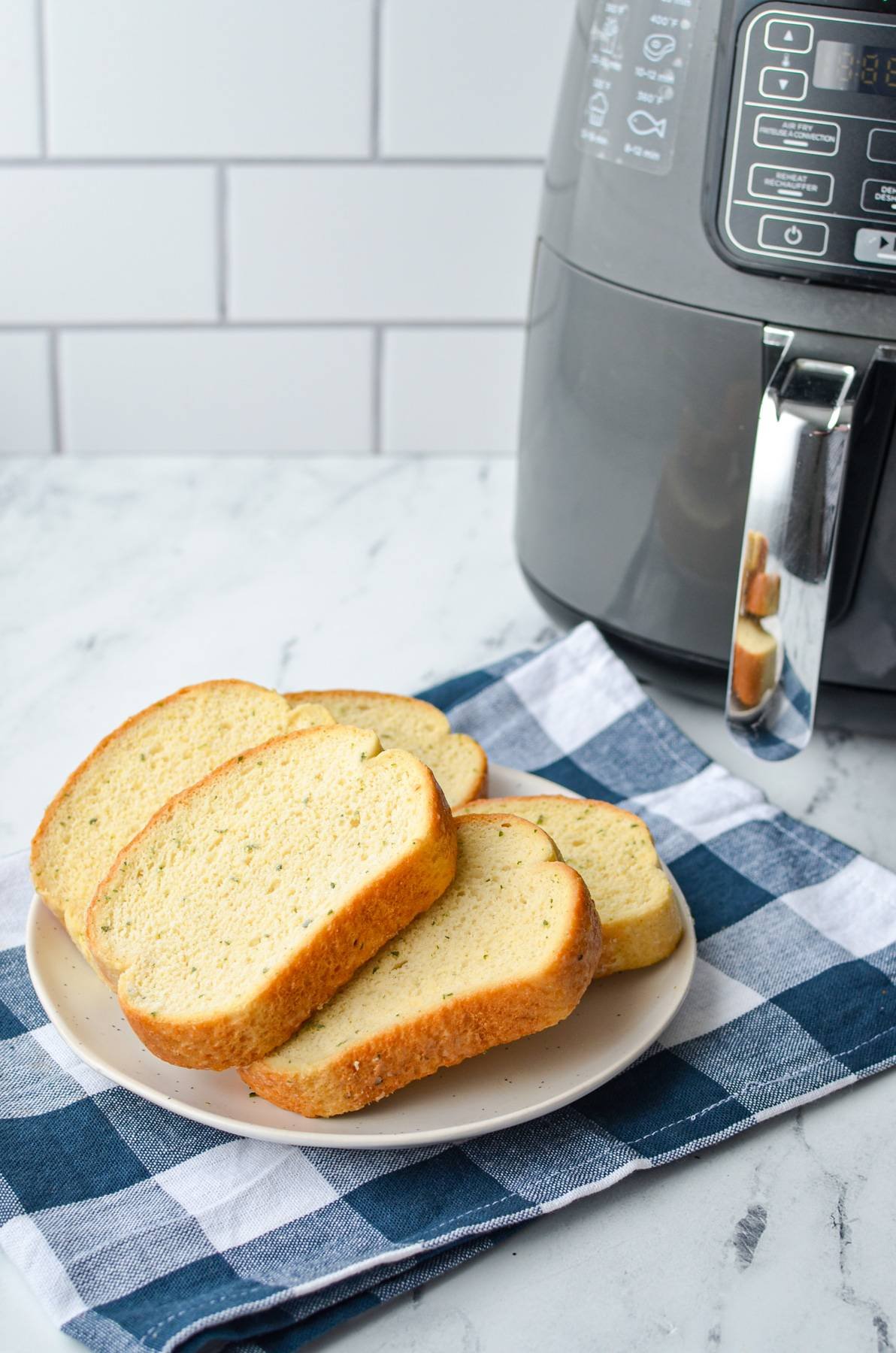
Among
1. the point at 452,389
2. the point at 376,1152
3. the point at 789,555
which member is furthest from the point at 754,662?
the point at 452,389

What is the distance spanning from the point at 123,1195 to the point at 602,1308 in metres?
0.21

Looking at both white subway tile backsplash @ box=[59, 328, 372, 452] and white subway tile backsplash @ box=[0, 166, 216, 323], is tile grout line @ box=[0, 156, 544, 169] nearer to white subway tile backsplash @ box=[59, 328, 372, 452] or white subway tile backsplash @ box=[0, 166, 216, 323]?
white subway tile backsplash @ box=[0, 166, 216, 323]

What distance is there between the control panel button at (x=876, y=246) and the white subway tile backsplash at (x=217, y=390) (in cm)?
63

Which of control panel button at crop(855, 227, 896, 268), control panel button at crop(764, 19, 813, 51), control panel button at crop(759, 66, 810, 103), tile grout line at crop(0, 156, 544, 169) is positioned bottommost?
tile grout line at crop(0, 156, 544, 169)

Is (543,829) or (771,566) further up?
(771,566)

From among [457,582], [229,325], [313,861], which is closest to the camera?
[313,861]

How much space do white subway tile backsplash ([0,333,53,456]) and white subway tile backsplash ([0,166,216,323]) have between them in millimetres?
24

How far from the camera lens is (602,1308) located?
56cm

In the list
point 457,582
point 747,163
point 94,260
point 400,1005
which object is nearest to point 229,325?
point 94,260

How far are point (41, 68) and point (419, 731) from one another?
69 centimetres

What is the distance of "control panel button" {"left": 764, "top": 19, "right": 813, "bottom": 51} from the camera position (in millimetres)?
705

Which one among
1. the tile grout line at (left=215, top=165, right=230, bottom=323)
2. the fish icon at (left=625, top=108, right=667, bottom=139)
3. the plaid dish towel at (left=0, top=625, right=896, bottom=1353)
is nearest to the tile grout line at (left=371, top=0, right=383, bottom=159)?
the tile grout line at (left=215, top=165, right=230, bottom=323)

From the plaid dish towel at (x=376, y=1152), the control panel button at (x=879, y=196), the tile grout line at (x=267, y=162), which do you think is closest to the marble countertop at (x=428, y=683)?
the plaid dish towel at (x=376, y=1152)

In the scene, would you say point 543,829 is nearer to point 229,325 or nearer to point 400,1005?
point 400,1005
